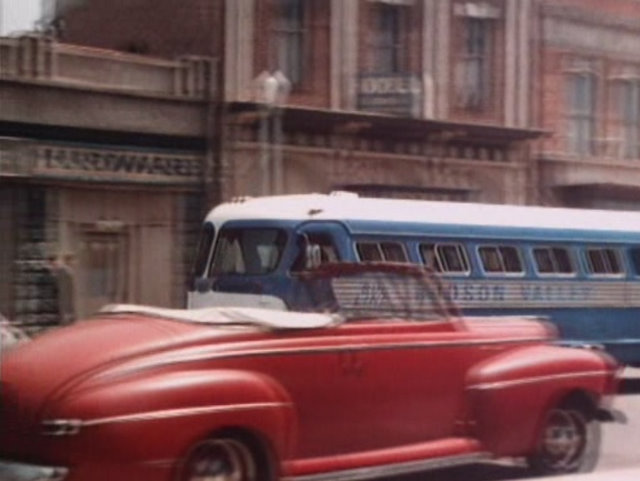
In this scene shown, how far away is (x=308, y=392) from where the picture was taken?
1034cm

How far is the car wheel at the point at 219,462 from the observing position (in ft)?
31.7

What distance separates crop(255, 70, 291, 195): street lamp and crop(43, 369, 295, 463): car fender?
60.7 feet

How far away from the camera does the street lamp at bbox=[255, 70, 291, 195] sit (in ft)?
93.1

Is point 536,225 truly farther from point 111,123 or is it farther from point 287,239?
point 111,123

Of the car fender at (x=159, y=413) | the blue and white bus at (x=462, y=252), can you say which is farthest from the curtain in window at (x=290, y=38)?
the car fender at (x=159, y=413)

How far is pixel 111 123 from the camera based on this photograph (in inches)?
1072

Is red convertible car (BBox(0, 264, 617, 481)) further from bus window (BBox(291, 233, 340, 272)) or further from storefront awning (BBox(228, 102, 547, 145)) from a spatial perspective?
storefront awning (BBox(228, 102, 547, 145))

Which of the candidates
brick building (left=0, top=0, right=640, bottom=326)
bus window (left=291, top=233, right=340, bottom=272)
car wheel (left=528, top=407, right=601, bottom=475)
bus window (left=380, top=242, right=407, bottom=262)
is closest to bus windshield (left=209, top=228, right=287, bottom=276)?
bus window (left=291, top=233, right=340, bottom=272)

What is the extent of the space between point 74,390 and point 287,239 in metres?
10.3

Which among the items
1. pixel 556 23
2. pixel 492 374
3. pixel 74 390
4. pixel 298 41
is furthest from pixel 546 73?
pixel 74 390

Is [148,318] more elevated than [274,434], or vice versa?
[148,318]

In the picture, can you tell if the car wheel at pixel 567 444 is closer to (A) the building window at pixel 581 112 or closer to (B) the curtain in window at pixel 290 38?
(B) the curtain in window at pixel 290 38

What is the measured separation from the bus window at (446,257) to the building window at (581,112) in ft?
48.7

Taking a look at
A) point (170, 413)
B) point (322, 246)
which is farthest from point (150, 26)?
point (170, 413)
